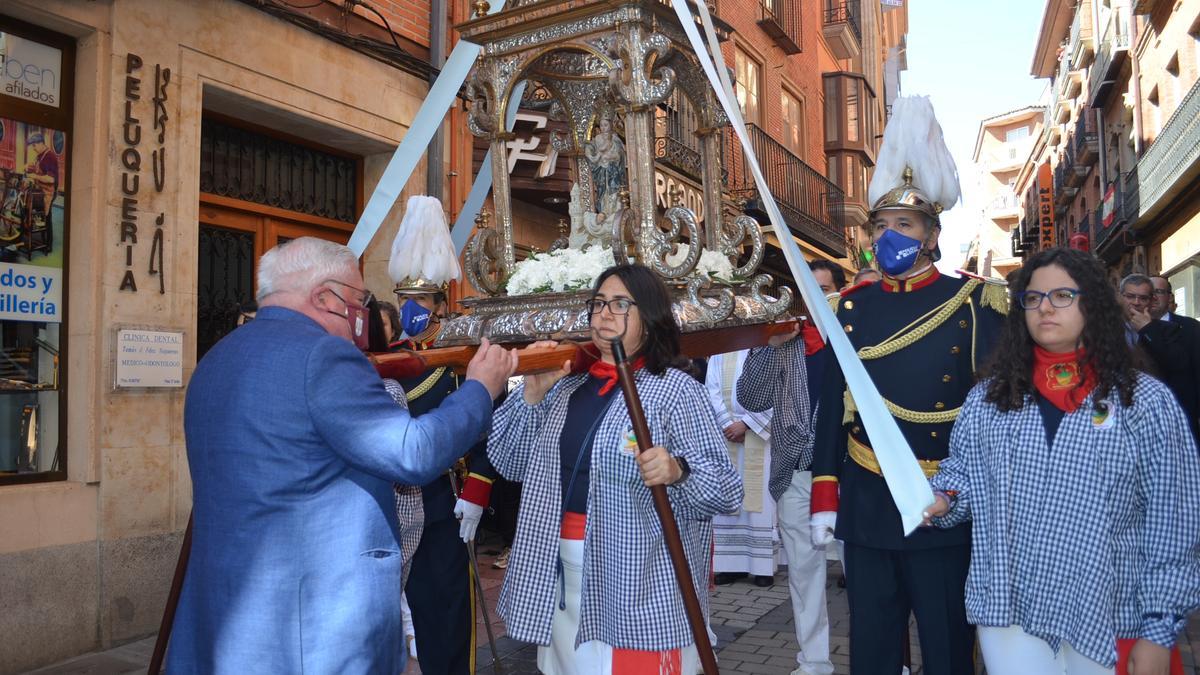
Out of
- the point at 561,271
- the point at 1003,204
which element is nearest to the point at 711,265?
the point at 561,271

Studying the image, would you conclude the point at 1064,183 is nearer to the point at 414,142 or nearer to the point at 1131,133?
the point at 1131,133

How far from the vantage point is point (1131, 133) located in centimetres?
2356

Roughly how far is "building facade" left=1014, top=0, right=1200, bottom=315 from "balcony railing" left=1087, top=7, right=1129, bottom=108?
0.03m

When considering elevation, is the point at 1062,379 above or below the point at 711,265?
below

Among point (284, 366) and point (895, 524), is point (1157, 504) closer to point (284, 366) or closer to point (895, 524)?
point (895, 524)

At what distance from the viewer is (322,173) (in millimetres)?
8328

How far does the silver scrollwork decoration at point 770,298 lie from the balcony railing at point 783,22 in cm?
1440

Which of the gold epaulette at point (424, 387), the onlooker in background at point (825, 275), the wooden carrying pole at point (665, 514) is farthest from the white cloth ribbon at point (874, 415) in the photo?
the onlooker in background at point (825, 275)

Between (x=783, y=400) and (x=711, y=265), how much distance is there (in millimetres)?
1072

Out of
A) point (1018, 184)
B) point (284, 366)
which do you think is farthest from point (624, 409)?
point (1018, 184)

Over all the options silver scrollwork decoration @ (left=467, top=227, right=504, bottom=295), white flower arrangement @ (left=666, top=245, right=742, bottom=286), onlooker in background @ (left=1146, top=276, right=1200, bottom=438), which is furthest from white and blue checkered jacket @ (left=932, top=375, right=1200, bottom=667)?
onlooker in background @ (left=1146, top=276, right=1200, bottom=438)

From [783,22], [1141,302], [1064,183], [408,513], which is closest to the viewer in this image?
[408,513]

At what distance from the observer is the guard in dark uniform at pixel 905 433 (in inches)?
135

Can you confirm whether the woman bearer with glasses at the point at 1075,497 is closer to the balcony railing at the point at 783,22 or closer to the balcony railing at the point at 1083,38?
the balcony railing at the point at 783,22
